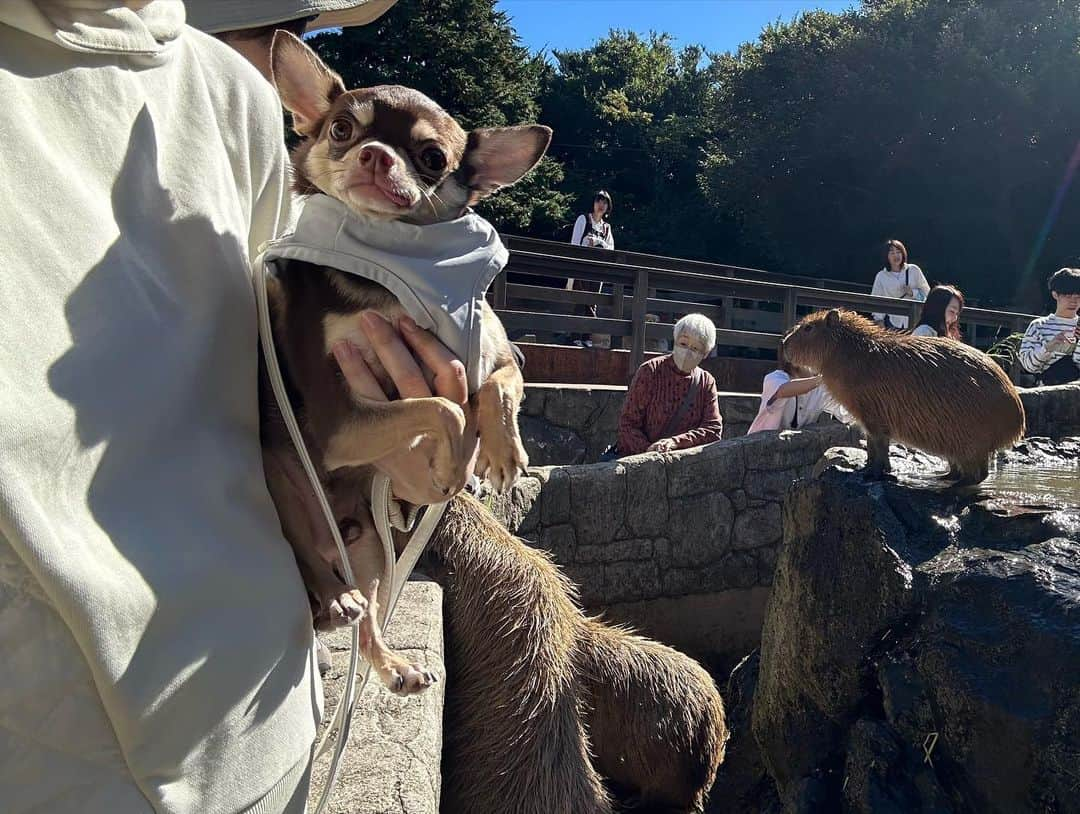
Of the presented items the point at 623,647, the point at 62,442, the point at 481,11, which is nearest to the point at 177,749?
the point at 62,442

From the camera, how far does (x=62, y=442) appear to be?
894 millimetres

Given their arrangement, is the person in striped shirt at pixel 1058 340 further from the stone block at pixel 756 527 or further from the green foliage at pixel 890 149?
the green foliage at pixel 890 149

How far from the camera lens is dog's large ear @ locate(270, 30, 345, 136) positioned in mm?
1778

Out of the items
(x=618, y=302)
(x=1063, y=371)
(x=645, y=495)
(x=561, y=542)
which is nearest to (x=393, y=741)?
(x=561, y=542)

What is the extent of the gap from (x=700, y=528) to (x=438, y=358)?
520cm

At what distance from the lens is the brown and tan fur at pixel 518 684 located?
3695mm

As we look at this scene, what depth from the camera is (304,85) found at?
1896 millimetres

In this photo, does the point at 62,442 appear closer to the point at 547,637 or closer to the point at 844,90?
the point at 547,637

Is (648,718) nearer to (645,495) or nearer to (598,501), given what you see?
(598,501)

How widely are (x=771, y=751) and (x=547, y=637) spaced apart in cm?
118

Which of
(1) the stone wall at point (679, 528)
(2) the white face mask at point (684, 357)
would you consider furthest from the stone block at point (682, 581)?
(2) the white face mask at point (684, 357)

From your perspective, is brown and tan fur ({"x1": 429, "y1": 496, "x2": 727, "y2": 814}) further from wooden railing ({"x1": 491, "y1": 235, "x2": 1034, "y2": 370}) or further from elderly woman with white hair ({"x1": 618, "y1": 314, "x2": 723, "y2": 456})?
wooden railing ({"x1": 491, "y1": 235, "x2": 1034, "y2": 370})

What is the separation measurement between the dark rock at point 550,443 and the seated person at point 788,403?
1598 millimetres

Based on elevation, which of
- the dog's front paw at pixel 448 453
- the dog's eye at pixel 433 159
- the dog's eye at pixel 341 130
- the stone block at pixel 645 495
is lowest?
the stone block at pixel 645 495
